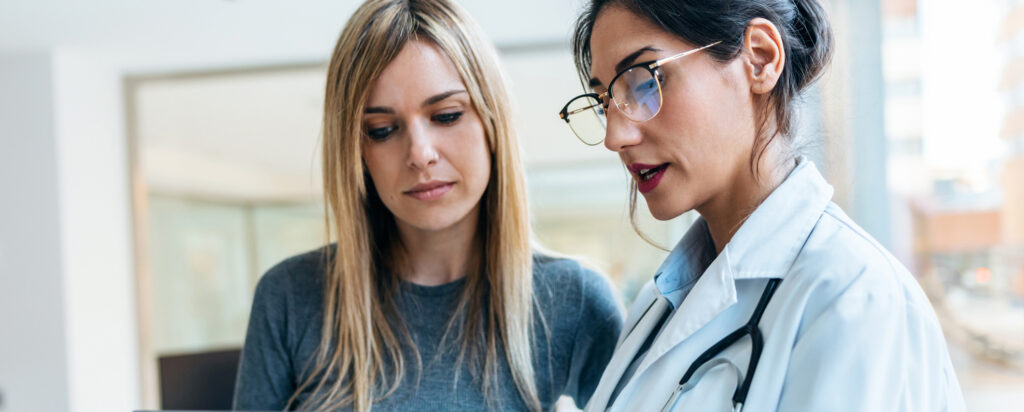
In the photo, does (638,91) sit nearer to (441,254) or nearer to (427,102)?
(427,102)

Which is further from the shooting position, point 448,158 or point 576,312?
point 576,312

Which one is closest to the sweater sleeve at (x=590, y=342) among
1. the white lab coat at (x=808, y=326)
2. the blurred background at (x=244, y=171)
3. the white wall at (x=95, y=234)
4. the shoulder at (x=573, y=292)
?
the shoulder at (x=573, y=292)

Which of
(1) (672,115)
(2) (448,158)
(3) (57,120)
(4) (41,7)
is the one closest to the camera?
(1) (672,115)

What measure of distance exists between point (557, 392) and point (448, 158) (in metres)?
0.45

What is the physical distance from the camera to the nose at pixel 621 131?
0.89 meters

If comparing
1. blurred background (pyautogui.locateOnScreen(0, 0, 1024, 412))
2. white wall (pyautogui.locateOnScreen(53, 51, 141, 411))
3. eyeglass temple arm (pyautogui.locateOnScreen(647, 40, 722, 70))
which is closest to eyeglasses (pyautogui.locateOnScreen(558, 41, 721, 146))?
eyeglass temple arm (pyautogui.locateOnScreen(647, 40, 722, 70))

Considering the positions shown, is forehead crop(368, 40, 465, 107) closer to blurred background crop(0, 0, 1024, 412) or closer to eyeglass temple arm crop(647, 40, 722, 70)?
eyeglass temple arm crop(647, 40, 722, 70)

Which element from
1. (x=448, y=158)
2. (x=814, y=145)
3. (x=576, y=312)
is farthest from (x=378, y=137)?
(x=814, y=145)

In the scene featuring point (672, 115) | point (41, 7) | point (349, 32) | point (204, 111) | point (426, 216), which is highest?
point (41, 7)

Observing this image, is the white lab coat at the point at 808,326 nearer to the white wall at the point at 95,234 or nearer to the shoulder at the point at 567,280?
the shoulder at the point at 567,280

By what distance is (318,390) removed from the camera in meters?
1.22

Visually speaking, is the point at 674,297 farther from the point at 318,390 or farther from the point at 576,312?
the point at 318,390

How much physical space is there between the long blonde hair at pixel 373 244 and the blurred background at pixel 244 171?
2.76 ft

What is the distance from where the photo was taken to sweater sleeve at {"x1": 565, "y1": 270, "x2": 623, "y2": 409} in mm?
1263
